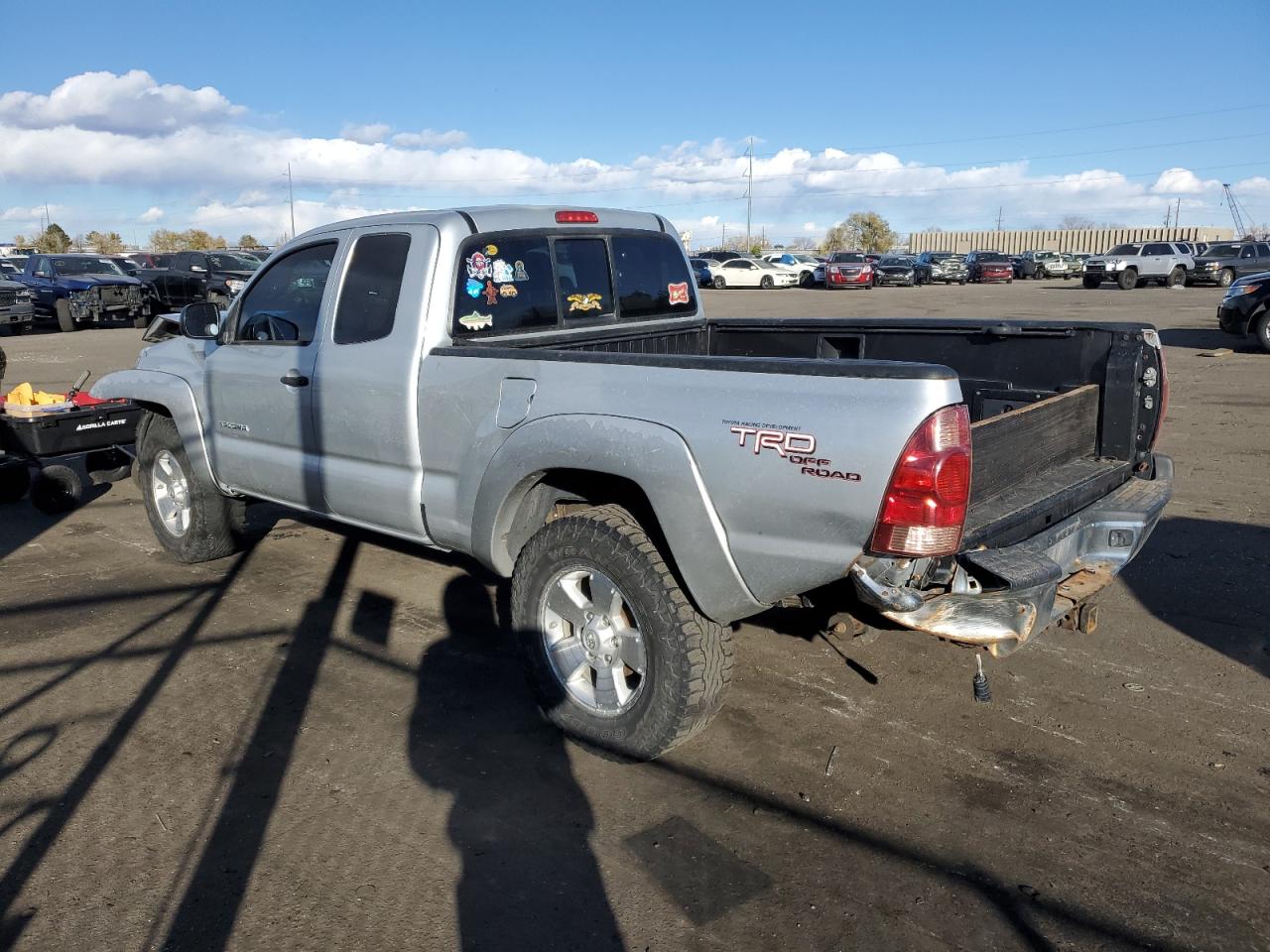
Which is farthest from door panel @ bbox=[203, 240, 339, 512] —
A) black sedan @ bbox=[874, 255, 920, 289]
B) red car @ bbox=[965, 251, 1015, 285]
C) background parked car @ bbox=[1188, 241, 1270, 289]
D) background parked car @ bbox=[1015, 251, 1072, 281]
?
background parked car @ bbox=[1015, 251, 1072, 281]

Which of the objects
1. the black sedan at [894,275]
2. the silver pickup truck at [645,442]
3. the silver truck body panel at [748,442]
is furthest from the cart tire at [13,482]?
the black sedan at [894,275]

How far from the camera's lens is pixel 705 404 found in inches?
127

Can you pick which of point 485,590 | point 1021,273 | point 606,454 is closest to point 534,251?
point 606,454

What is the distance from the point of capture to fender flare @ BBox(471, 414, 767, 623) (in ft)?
10.7

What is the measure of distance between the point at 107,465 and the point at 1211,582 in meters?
7.77

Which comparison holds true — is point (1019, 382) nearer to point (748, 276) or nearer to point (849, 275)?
point (849, 275)

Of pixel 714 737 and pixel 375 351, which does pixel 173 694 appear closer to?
pixel 375 351

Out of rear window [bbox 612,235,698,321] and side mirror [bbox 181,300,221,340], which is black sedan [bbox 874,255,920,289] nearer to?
rear window [bbox 612,235,698,321]

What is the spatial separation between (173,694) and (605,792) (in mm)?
2076

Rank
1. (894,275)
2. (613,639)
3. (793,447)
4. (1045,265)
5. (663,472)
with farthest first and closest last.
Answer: (1045,265), (894,275), (613,639), (663,472), (793,447)

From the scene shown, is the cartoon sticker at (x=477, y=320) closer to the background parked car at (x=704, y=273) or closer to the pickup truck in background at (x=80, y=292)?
the pickup truck in background at (x=80, y=292)

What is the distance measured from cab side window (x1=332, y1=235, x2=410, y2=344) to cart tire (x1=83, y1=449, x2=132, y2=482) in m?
4.09

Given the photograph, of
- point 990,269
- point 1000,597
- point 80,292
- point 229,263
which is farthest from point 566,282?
point 990,269

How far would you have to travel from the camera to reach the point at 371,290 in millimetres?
4531
